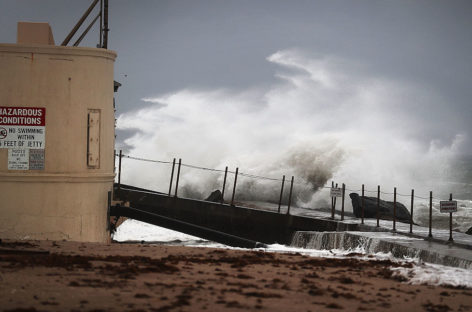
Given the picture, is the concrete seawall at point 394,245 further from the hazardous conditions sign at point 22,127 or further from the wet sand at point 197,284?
the hazardous conditions sign at point 22,127

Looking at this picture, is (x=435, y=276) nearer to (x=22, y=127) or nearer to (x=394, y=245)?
(x=394, y=245)

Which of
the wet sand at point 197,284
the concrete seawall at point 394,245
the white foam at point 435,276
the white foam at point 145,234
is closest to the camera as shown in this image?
the wet sand at point 197,284

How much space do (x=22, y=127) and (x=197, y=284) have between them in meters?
6.67

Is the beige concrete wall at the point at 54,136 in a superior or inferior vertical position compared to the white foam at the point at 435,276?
superior

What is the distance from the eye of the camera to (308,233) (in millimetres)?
15602

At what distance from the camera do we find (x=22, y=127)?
482 inches

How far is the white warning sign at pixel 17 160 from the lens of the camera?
480 inches

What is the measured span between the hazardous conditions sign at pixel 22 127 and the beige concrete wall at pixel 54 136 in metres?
0.10

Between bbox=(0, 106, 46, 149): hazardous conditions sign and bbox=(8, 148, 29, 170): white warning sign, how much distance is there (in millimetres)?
95

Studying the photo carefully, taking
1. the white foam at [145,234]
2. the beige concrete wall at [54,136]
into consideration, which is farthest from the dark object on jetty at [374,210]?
the beige concrete wall at [54,136]

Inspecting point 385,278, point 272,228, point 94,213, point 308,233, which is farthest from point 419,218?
point 385,278

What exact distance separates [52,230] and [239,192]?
26.7m

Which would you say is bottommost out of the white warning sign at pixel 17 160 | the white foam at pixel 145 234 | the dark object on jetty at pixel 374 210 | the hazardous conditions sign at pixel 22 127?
the white foam at pixel 145 234

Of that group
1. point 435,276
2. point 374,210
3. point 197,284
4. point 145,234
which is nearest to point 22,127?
point 197,284
